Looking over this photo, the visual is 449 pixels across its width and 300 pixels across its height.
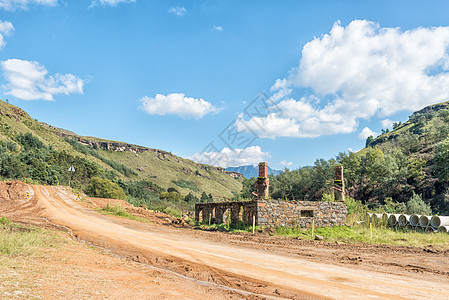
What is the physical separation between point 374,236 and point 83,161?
6821cm

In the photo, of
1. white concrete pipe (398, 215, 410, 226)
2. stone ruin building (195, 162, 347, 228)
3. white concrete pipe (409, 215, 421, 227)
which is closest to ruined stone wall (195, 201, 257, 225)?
stone ruin building (195, 162, 347, 228)

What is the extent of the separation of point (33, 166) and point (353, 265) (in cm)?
5656

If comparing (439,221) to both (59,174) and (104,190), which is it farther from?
(59,174)

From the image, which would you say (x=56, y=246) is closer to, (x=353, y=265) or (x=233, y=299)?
(x=233, y=299)

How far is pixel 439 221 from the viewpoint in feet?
59.2

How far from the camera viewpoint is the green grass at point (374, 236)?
604 inches

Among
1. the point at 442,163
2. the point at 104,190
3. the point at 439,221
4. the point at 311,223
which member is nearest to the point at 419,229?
the point at 439,221

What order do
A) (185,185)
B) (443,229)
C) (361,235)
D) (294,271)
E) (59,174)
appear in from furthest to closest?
(185,185) < (59,174) < (443,229) < (361,235) < (294,271)

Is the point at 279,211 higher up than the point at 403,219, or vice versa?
the point at 279,211

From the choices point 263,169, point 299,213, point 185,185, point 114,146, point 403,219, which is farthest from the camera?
point 114,146

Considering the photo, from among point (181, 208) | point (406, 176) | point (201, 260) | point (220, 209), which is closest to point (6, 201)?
point (181, 208)

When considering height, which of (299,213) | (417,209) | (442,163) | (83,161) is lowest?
(299,213)

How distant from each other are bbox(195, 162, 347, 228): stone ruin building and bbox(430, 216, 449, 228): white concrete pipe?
16.5 ft

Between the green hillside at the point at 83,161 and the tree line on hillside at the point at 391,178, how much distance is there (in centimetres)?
3411
